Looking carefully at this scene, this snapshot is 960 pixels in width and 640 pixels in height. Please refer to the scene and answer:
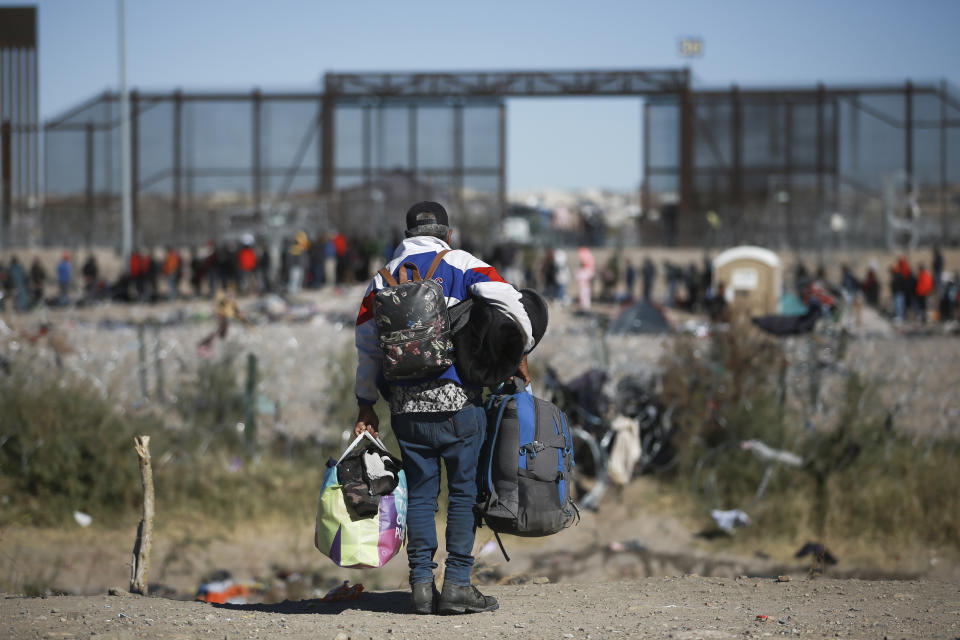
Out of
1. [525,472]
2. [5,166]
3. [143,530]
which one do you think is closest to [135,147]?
[5,166]

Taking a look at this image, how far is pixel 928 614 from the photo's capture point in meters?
4.57

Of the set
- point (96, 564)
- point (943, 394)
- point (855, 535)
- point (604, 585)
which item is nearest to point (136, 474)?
point (96, 564)

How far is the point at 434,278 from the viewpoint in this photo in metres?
4.67

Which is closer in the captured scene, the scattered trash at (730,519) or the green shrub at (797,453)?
the green shrub at (797,453)

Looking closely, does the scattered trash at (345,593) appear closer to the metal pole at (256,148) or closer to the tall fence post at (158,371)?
the tall fence post at (158,371)

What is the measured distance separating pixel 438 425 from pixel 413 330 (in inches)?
16.5

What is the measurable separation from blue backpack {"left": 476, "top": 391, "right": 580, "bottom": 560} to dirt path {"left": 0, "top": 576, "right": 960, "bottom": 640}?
0.42 meters

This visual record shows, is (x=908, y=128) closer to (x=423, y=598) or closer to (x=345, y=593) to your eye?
(x=345, y=593)

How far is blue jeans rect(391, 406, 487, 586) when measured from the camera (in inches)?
180

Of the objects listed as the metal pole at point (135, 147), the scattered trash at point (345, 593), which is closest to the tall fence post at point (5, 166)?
the metal pole at point (135, 147)

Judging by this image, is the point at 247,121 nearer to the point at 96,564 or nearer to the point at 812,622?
the point at 96,564

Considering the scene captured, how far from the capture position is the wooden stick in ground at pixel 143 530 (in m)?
5.51

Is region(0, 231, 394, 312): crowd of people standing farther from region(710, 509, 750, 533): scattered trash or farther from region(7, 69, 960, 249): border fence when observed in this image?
region(710, 509, 750, 533): scattered trash

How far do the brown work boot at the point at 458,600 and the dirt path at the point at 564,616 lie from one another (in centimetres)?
6
